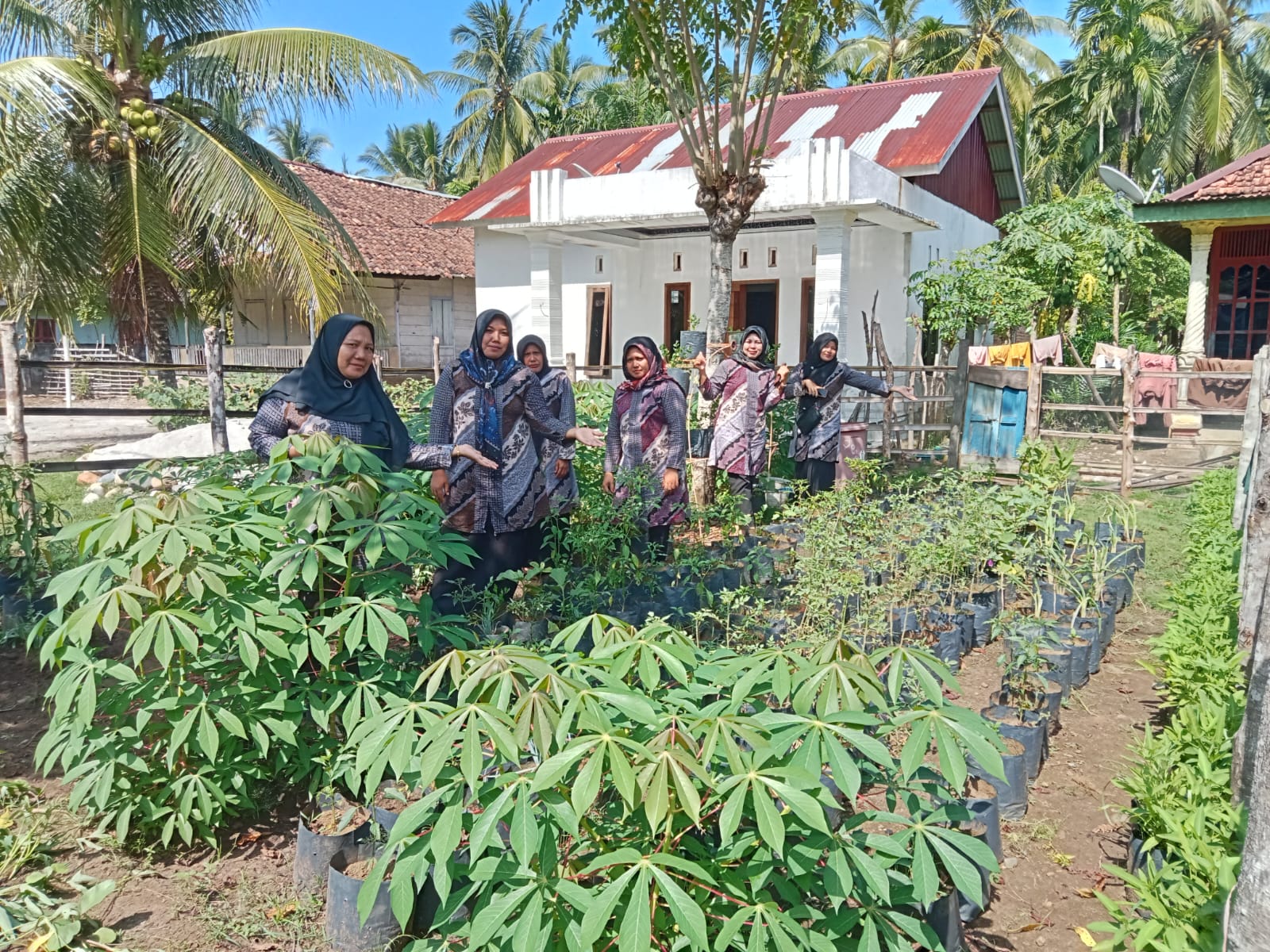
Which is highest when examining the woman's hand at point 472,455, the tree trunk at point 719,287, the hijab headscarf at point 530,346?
the tree trunk at point 719,287

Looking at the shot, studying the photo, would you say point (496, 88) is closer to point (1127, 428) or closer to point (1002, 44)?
point (1002, 44)

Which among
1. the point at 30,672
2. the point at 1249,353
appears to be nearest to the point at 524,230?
the point at 30,672

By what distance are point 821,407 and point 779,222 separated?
6887 millimetres

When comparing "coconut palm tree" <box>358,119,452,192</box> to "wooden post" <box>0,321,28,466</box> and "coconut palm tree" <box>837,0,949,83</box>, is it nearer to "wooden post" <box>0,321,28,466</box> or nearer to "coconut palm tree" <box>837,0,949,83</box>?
"coconut palm tree" <box>837,0,949,83</box>

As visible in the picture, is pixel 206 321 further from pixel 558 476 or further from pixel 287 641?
pixel 287 641

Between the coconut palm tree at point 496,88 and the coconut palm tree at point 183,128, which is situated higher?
the coconut palm tree at point 496,88

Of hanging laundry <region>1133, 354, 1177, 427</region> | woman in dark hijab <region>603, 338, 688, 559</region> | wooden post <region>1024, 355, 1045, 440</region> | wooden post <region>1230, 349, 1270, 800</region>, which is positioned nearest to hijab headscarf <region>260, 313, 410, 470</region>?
woman in dark hijab <region>603, 338, 688, 559</region>

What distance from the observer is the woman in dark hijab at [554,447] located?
4281mm

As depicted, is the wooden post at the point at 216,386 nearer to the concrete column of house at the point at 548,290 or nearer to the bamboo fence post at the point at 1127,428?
the concrete column of house at the point at 548,290

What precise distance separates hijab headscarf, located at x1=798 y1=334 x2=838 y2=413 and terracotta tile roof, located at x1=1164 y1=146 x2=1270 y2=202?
24.6 ft

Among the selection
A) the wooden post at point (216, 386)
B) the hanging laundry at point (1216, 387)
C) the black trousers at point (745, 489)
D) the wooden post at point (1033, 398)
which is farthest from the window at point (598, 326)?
the black trousers at point (745, 489)

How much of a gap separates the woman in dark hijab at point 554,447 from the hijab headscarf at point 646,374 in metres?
0.53

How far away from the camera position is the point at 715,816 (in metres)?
1.72

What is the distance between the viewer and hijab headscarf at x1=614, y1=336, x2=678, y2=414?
189 inches
